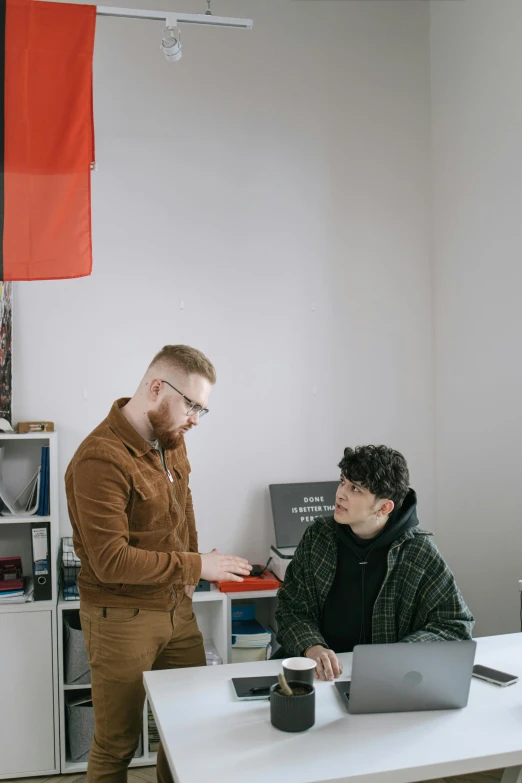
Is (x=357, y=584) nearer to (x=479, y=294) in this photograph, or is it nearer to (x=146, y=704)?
(x=146, y=704)

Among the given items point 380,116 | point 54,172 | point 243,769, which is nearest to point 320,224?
point 380,116

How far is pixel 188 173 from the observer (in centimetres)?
377

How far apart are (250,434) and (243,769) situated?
7.71 feet

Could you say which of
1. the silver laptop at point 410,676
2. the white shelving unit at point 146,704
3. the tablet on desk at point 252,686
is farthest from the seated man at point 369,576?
the white shelving unit at point 146,704

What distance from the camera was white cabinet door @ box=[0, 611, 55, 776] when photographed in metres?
3.18

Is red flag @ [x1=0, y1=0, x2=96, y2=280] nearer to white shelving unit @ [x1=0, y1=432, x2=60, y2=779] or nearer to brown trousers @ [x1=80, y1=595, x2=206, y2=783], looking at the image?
white shelving unit @ [x1=0, y1=432, x2=60, y2=779]

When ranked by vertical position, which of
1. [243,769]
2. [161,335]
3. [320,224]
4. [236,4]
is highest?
[236,4]

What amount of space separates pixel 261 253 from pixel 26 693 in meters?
2.31

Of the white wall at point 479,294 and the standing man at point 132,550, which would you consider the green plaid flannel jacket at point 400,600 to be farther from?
the white wall at point 479,294

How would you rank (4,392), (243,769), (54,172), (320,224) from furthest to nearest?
1. (320,224)
2. (4,392)
3. (54,172)
4. (243,769)

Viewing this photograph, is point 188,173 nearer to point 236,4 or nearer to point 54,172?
point 236,4

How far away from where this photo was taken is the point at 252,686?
6.39 ft

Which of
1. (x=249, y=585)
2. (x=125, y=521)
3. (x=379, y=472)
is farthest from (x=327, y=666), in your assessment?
(x=249, y=585)

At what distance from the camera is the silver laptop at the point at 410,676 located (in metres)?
1.71
